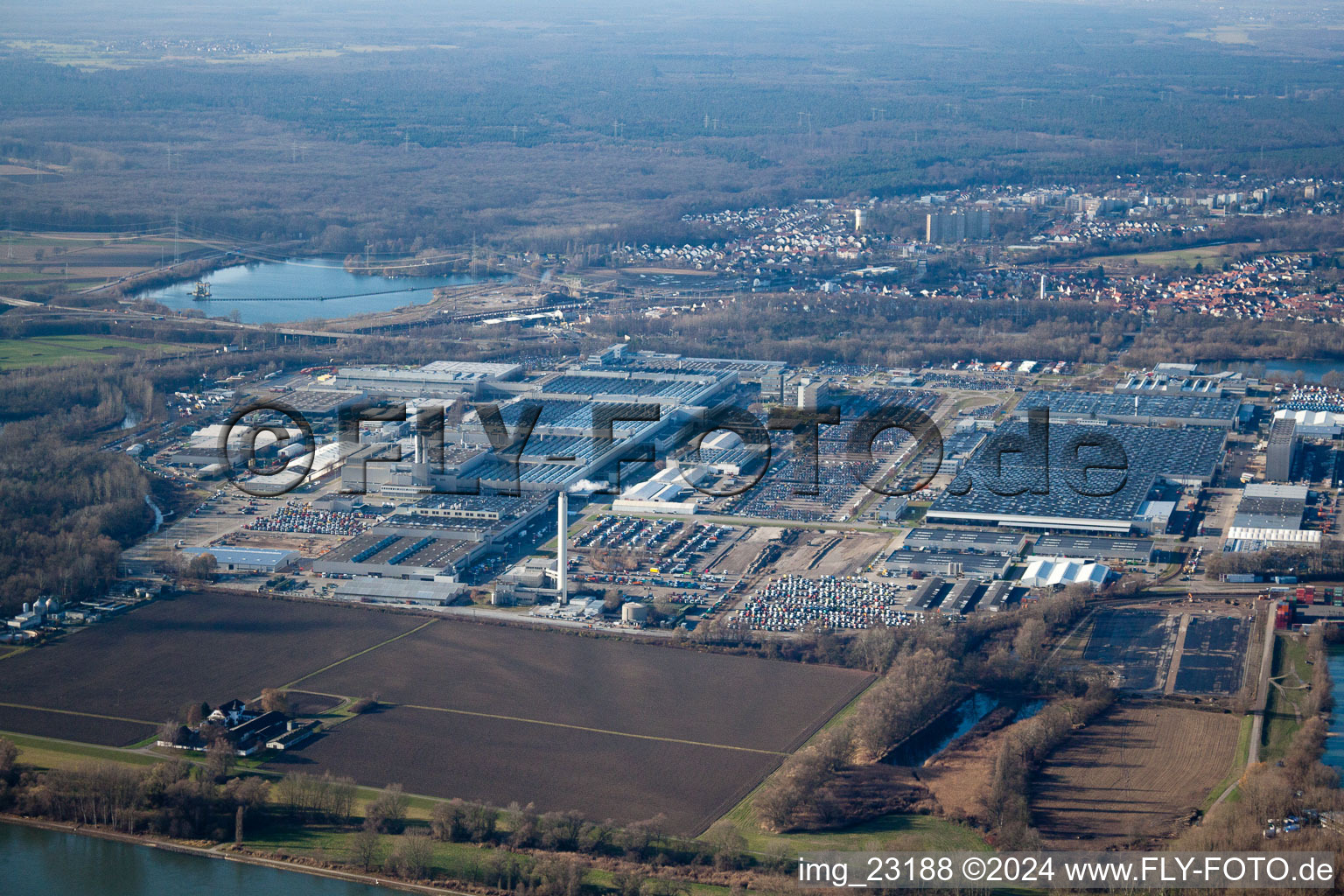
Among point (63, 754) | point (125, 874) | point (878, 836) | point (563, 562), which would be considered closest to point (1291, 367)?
point (563, 562)

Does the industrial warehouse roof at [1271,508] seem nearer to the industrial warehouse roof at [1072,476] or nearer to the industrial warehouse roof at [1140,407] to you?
the industrial warehouse roof at [1072,476]

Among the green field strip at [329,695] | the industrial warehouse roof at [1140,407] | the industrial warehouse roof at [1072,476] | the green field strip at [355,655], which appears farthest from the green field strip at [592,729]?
the industrial warehouse roof at [1140,407]

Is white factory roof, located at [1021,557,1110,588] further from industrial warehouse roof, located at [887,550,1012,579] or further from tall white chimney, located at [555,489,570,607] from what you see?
tall white chimney, located at [555,489,570,607]

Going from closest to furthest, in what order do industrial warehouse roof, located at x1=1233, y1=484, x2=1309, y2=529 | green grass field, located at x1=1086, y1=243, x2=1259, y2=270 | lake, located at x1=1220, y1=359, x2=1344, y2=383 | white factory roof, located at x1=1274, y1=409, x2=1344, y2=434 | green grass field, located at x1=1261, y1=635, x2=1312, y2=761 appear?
1. green grass field, located at x1=1261, y1=635, x2=1312, y2=761
2. industrial warehouse roof, located at x1=1233, y1=484, x2=1309, y2=529
3. white factory roof, located at x1=1274, y1=409, x2=1344, y2=434
4. lake, located at x1=1220, y1=359, x2=1344, y2=383
5. green grass field, located at x1=1086, y1=243, x2=1259, y2=270

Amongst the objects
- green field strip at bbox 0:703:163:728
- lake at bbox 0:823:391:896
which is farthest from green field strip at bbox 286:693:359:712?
lake at bbox 0:823:391:896

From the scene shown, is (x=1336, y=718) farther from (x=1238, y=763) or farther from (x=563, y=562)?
(x=563, y=562)

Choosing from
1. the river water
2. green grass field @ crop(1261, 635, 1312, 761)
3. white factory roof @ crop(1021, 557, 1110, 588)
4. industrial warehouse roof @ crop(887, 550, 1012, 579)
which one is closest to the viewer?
the river water
